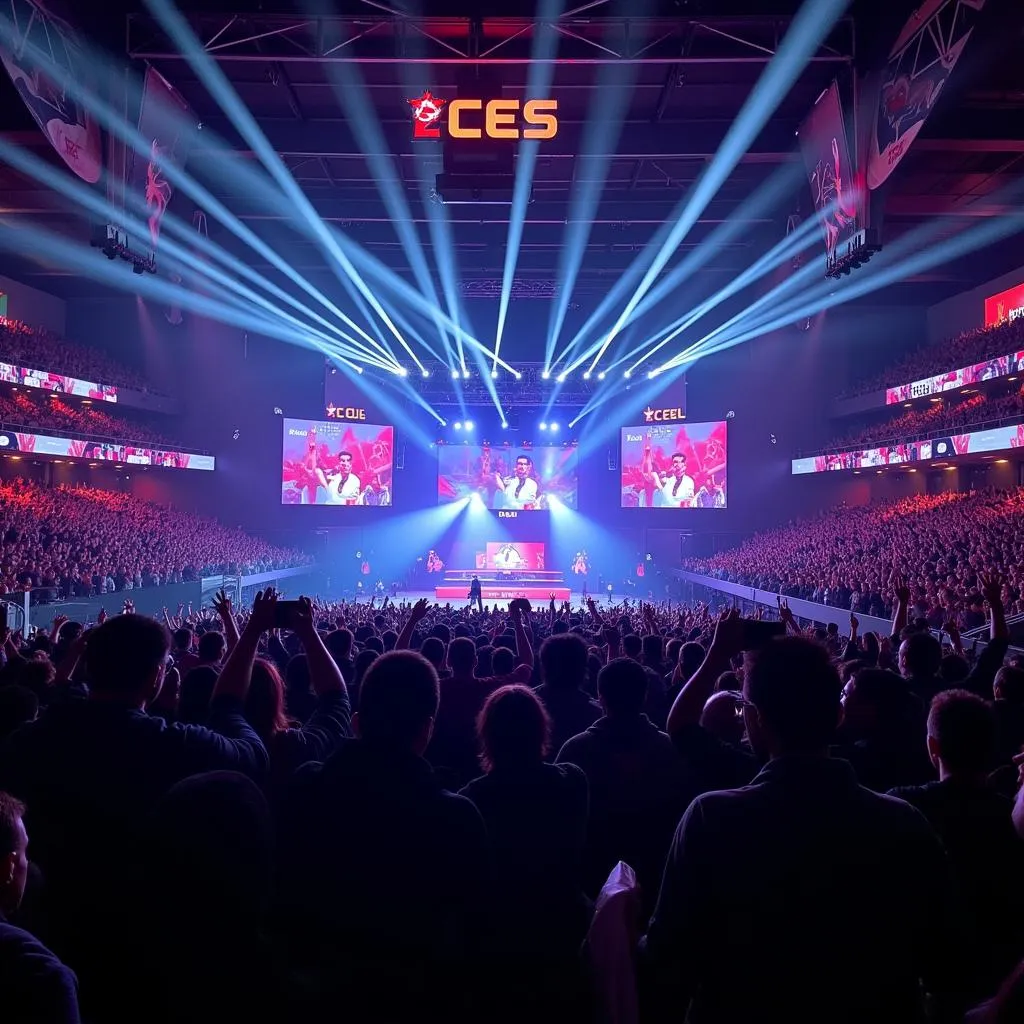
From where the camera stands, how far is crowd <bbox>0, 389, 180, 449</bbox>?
26172 millimetres

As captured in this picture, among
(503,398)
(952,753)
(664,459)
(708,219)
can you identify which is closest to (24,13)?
(952,753)

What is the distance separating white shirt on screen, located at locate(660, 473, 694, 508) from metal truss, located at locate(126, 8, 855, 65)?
1976 centimetres

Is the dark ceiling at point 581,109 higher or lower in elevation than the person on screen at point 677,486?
higher

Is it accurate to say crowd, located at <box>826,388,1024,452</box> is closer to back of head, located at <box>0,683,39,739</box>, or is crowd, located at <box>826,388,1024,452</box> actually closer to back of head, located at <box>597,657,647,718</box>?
back of head, located at <box>597,657,647,718</box>

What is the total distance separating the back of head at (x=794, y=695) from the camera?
1.97 metres

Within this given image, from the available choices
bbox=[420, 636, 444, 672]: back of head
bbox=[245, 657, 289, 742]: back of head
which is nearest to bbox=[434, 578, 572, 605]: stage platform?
bbox=[420, 636, 444, 672]: back of head

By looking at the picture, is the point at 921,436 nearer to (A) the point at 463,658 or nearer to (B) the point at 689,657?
(B) the point at 689,657

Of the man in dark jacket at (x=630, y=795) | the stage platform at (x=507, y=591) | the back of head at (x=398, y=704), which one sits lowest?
the stage platform at (x=507, y=591)

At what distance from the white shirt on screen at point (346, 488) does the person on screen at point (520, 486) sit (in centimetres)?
648

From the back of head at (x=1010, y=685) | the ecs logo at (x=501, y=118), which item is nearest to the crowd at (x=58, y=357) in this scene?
the ecs logo at (x=501, y=118)

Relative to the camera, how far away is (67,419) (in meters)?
29.2

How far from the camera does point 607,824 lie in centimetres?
316

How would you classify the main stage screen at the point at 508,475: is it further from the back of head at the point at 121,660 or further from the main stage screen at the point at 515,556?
the back of head at the point at 121,660

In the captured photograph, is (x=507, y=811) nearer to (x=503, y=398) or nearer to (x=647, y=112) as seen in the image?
(x=647, y=112)
